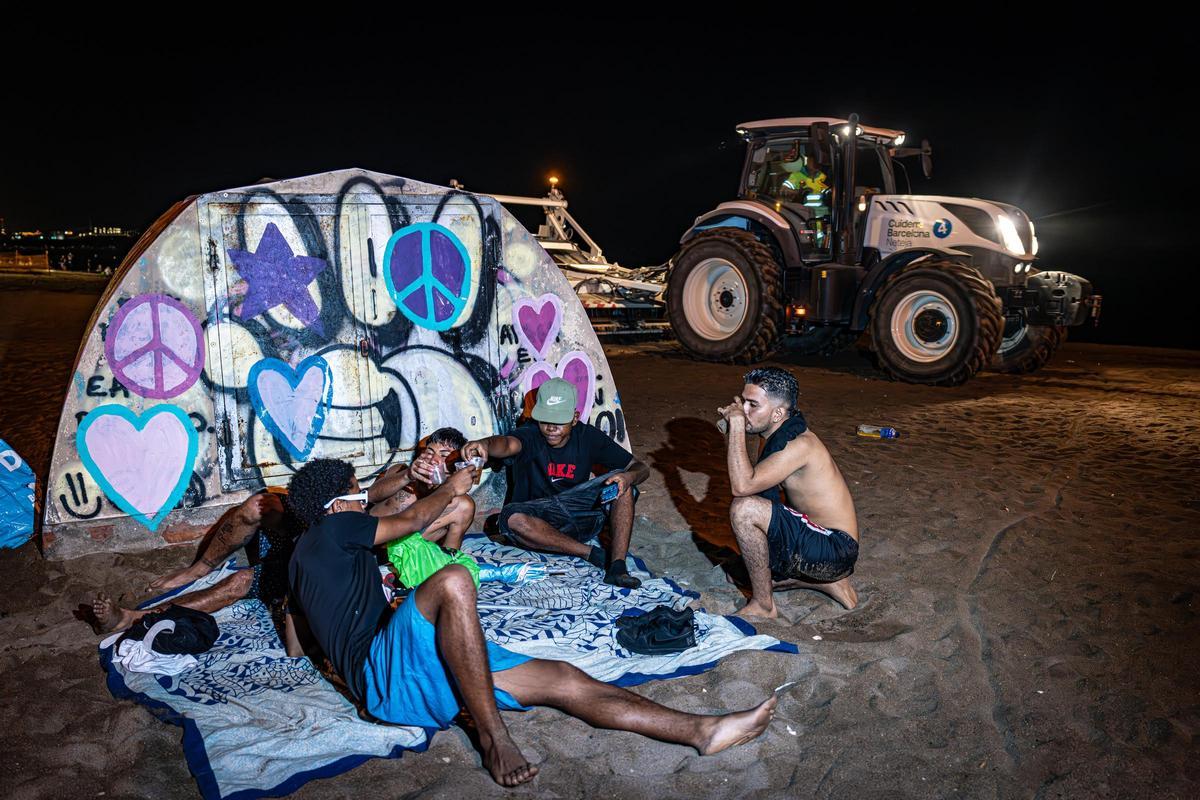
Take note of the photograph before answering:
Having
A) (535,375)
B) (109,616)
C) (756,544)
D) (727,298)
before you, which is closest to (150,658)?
(109,616)

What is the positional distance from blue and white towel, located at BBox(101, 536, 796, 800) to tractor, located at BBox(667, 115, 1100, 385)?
7.21 meters

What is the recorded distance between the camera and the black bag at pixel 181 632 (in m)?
4.02

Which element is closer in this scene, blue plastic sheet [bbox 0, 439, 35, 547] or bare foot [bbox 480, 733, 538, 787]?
bare foot [bbox 480, 733, 538, 787]

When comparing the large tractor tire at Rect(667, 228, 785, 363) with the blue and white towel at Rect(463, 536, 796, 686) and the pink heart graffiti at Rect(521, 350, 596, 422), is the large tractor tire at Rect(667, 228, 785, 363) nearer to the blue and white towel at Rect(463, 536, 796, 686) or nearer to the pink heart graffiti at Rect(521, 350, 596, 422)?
the pink heart graffiti at Rect(521, 350, 596, 422)

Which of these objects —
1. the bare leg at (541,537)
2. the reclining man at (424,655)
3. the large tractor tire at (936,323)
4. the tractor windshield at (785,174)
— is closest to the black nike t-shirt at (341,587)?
the reclining man at (424,655)

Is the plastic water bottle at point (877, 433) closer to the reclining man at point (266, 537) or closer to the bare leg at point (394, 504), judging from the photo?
the reclining man at point (266, 537)

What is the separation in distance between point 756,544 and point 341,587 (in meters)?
2.17

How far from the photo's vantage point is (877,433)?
8250 millimetres

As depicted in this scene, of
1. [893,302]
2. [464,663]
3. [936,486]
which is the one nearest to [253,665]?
[464,663]

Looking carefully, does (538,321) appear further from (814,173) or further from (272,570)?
(814,173)

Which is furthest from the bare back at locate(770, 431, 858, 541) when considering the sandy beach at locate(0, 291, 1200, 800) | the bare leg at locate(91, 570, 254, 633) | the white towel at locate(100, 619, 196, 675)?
the white towel at locate(100, 619, 196, 675)

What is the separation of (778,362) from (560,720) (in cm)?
1055

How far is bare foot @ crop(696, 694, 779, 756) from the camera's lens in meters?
3.29

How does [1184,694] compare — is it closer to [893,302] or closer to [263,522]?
[263,522]
